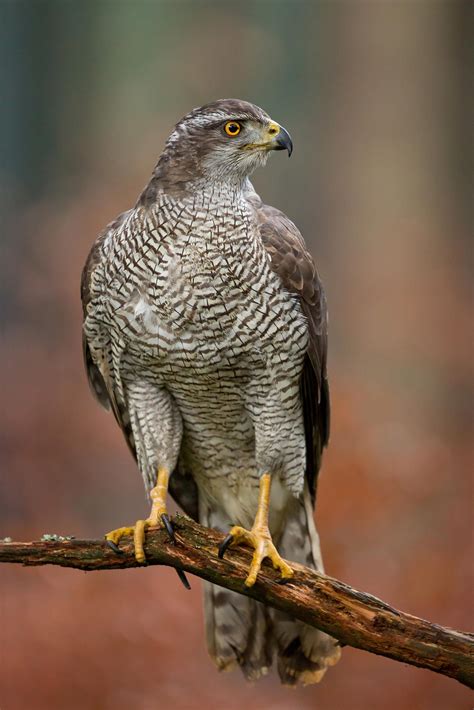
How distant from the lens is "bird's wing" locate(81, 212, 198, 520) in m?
3.28

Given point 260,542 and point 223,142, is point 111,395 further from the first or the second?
point 223,142

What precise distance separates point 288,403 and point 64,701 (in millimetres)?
2385

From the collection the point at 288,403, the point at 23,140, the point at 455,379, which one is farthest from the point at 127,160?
the point at 288,403

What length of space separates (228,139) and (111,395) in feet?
3.50

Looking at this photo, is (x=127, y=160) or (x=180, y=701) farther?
(x=127, y=160)

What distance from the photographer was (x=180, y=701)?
16.0ft

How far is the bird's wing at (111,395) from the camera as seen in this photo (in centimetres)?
328

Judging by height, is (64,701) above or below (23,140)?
below

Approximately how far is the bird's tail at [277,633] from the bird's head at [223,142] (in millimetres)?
1379

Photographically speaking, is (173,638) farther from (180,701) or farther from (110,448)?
(110,448)

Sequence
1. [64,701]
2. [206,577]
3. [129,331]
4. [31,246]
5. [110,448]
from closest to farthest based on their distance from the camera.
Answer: [206,577] < [129,331] < [64,701] < [110,448] < [31,246]

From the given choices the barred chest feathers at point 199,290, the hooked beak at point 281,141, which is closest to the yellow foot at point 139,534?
the barred chest feathers at point 199,290

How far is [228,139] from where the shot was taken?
308cm

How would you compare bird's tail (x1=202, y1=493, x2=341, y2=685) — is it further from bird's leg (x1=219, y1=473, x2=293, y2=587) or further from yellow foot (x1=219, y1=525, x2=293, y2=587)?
yellow foot (x1=219, y1=525, x2=293, y2=587)
